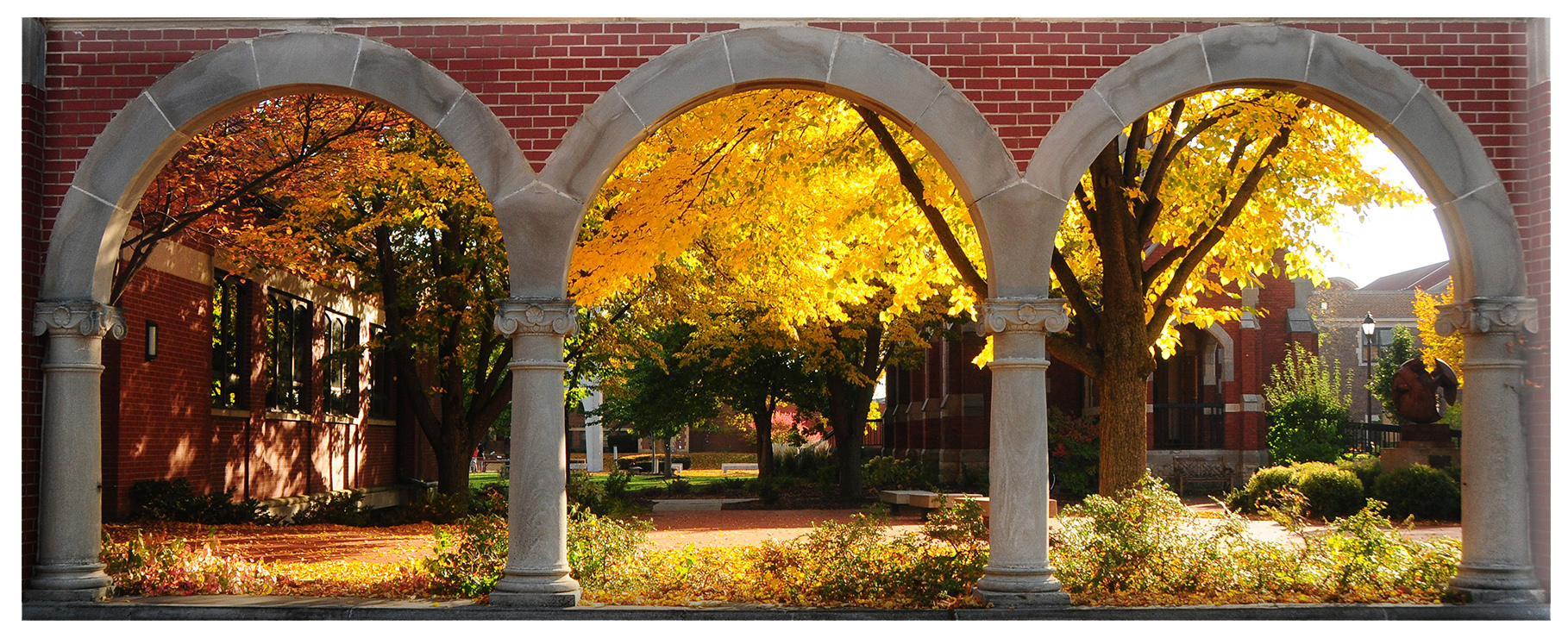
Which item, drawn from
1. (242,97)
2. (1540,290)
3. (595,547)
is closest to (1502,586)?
(1540,290)

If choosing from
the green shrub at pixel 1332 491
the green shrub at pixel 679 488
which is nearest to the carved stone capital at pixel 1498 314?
the green shrub at pixel 1332 491

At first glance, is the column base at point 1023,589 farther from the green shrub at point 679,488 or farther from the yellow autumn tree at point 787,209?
the green shrub at point 679,488

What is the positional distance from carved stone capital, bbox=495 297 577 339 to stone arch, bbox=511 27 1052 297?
25 centimetres

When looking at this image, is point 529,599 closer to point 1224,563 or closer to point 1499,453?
point 1224,563

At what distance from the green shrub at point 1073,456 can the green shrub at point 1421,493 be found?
716 centimetres

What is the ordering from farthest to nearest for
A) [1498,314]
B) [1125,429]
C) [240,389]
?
[240,389]
[1125,429]
[1498,314]

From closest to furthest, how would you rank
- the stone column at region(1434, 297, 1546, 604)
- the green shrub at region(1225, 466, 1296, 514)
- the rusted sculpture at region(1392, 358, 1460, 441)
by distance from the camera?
the stone column at region(1434, 297, 1546, 604), the rusted sculpture at region(1392, 358, 1460, 441), the green shrub at region(1225, 466, 1296, 514)

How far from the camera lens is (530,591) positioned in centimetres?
830

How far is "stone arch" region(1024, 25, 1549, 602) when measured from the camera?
8.41 metres

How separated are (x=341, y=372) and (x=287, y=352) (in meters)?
2.74

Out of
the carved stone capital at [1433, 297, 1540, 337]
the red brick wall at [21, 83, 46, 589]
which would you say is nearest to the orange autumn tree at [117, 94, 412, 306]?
the red brick wall at [21, 83, 46, 589]

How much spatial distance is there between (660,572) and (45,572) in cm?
444

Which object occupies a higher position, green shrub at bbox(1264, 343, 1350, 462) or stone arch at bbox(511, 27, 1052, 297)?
stone arch at bbox(511, 27, 1052, 297)

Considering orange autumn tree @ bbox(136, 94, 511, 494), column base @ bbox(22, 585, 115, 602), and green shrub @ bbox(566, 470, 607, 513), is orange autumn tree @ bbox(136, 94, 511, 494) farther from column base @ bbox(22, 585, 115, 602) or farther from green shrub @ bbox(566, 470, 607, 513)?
column base @ bbox(22, 585, 115, 602)
